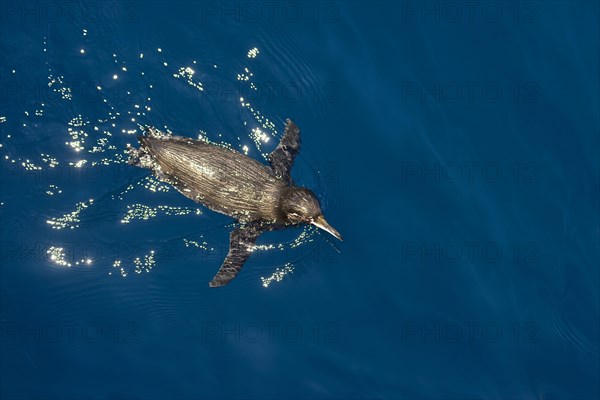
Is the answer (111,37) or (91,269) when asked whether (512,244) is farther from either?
(111,37)

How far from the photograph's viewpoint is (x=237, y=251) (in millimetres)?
12656

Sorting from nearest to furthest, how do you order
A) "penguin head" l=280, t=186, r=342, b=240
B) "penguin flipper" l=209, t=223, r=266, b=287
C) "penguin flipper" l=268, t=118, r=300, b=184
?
"penguin head" l=280, t=186, r=342, b=240 < "penguin flipper" l=209, t=223, r=266, b=287 < "penguin flipper" l=268, t=118, r=300, b=184

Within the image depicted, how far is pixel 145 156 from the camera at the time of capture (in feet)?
41.9

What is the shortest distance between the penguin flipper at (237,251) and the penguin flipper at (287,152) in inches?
48.3

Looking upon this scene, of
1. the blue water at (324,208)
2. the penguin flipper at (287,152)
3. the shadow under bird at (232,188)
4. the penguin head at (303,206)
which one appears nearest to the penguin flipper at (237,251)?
the shadow under bird at (232,188)

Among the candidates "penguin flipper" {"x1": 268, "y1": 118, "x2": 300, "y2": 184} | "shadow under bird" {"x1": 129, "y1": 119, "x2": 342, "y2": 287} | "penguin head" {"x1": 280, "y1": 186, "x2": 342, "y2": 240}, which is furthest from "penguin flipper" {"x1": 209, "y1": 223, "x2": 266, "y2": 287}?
"penguin flipper" {"x1": 268, "y1": 118, "x2": 300, "y2": 184}

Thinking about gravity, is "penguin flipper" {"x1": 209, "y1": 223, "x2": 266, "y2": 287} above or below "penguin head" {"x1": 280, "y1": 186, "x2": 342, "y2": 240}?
below

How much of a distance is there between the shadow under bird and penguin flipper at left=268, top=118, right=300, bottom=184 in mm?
256

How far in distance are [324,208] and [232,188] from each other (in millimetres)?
1970

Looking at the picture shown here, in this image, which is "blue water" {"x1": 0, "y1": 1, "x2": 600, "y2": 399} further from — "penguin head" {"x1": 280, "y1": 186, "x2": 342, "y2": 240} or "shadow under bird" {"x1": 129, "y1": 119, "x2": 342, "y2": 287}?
"penguin head" {"x1": 280, "y1": 186, "x2": 342, "y2": 240}

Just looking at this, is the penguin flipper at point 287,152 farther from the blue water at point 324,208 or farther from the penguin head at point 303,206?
the penguin head at point 303,206

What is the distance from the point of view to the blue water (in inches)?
491

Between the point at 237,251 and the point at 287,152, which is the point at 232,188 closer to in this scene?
the point at 237,251

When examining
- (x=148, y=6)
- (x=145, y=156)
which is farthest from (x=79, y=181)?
(x=148, y=6)
